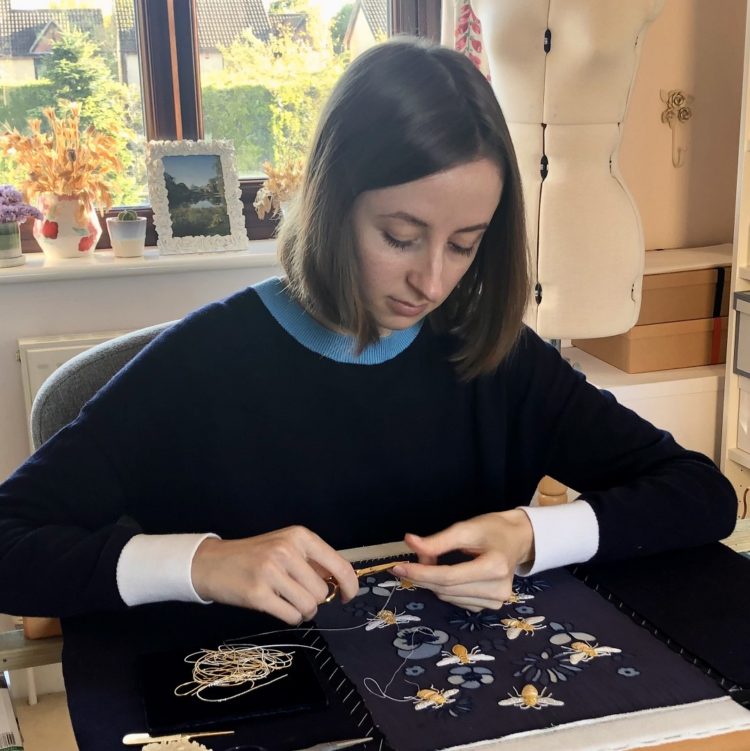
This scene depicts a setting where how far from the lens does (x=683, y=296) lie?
2539mm

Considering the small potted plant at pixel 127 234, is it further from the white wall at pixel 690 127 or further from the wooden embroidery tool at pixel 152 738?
the wooden embroidery tool at pixel 152 738

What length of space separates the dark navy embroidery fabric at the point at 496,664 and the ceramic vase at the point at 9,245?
1.60 meters

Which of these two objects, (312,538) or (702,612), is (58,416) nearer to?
(312,538)

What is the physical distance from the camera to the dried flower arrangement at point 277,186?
2.52 m

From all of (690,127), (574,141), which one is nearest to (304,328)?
(574,141)

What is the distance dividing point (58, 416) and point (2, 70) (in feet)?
4.70

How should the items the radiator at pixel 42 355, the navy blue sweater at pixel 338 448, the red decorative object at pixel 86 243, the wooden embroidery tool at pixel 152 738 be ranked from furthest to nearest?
the red decorative object at pixel 86 243, the radiator at pixel 42 355, the navy blue sweater at pixel 338 448, the wooden embroidery tool at pixel 152 738

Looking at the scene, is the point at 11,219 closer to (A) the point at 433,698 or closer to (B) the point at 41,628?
(B) the point at 41,628

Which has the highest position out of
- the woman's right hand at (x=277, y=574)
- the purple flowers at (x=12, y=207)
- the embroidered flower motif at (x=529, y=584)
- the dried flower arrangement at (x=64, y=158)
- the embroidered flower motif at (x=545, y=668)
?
the dried flower arrangement at (x=64, y=158)

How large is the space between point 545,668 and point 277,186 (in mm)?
1821

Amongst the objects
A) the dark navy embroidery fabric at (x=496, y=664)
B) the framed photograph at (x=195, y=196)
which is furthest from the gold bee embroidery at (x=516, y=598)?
the framed photograph at (x=195, y=196)

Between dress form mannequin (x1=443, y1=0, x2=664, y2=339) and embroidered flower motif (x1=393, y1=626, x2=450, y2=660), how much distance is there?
119cm

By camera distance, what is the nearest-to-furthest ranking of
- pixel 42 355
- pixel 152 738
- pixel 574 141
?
pixel 152 738, pixel 574 141, pixel 42 355

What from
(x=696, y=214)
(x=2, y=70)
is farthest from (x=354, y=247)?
(x=696, y=214)
